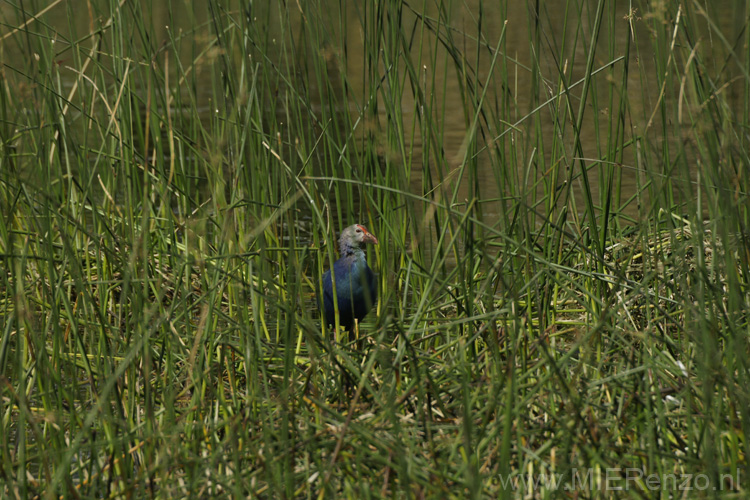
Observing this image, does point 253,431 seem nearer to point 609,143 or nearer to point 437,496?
point 437,496

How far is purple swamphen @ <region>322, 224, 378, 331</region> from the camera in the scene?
2.66 metres

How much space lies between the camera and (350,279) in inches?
108

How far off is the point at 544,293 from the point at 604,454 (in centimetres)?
78

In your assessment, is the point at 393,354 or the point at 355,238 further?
the point at 355,238

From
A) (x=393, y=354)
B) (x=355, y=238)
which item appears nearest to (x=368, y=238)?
(x=355, y=238)

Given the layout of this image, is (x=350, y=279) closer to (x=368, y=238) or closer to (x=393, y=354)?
(x=368, y=238)

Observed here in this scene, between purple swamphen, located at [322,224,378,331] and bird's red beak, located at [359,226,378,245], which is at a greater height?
bird's red beak, located at [359,226,378,245]

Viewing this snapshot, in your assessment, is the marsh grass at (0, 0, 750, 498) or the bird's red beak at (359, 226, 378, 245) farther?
the bird's red beak at (359, 226, 378, 245)

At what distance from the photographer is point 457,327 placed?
2.20m

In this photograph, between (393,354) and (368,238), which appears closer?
(393,354)

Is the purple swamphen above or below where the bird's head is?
below

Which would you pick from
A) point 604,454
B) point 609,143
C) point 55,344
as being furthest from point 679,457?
point 55,344

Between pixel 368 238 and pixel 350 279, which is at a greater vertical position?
pixel 368 238

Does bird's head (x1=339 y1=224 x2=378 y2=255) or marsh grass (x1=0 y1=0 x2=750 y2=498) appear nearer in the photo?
marsh grass (x1=0 y1=0 x2=750 y2=498)
